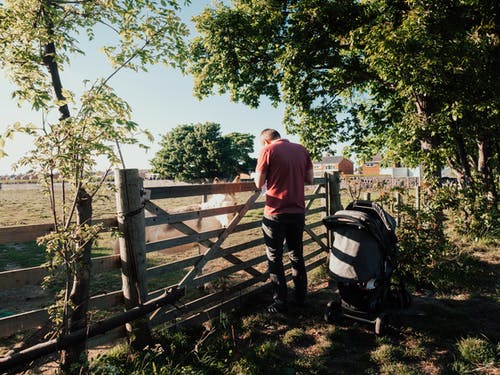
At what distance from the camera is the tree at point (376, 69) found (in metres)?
6.92

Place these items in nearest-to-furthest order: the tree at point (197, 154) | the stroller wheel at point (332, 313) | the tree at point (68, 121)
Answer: the tree at point (68, 121) → the stroller wheel at point (332, 313) → the tree at point (197, 154)

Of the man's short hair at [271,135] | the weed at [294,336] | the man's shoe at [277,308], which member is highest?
the man's short hair at [271,135]

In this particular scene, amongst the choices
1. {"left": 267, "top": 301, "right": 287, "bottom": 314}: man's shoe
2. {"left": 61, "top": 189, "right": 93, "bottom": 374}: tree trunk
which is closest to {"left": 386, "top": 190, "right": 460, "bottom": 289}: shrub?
{"left": 267, "top": 301, "right": 287, "bottom": 314}: man's shoe

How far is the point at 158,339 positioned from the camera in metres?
3.41

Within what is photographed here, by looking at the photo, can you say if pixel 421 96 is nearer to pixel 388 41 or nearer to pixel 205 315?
pixel 388 41

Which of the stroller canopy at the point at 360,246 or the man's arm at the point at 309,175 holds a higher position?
the man's arm at the point at 309,175

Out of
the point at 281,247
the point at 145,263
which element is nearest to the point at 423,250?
the point at 281,247

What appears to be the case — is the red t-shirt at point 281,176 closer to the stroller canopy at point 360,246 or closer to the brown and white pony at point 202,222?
the stroller canopy at point 360,246

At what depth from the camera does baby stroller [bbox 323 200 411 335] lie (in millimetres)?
3510

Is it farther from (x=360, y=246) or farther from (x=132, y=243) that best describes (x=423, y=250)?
(x=132, y=243)

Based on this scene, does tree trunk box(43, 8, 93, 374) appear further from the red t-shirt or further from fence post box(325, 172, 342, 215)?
fence post box(325, 172, 342, 215)

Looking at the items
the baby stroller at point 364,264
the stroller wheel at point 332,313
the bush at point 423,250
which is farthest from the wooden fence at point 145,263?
the bush at point 423,250

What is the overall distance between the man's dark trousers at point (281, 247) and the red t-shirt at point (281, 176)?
122 millimetres

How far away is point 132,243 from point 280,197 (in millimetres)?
1892
